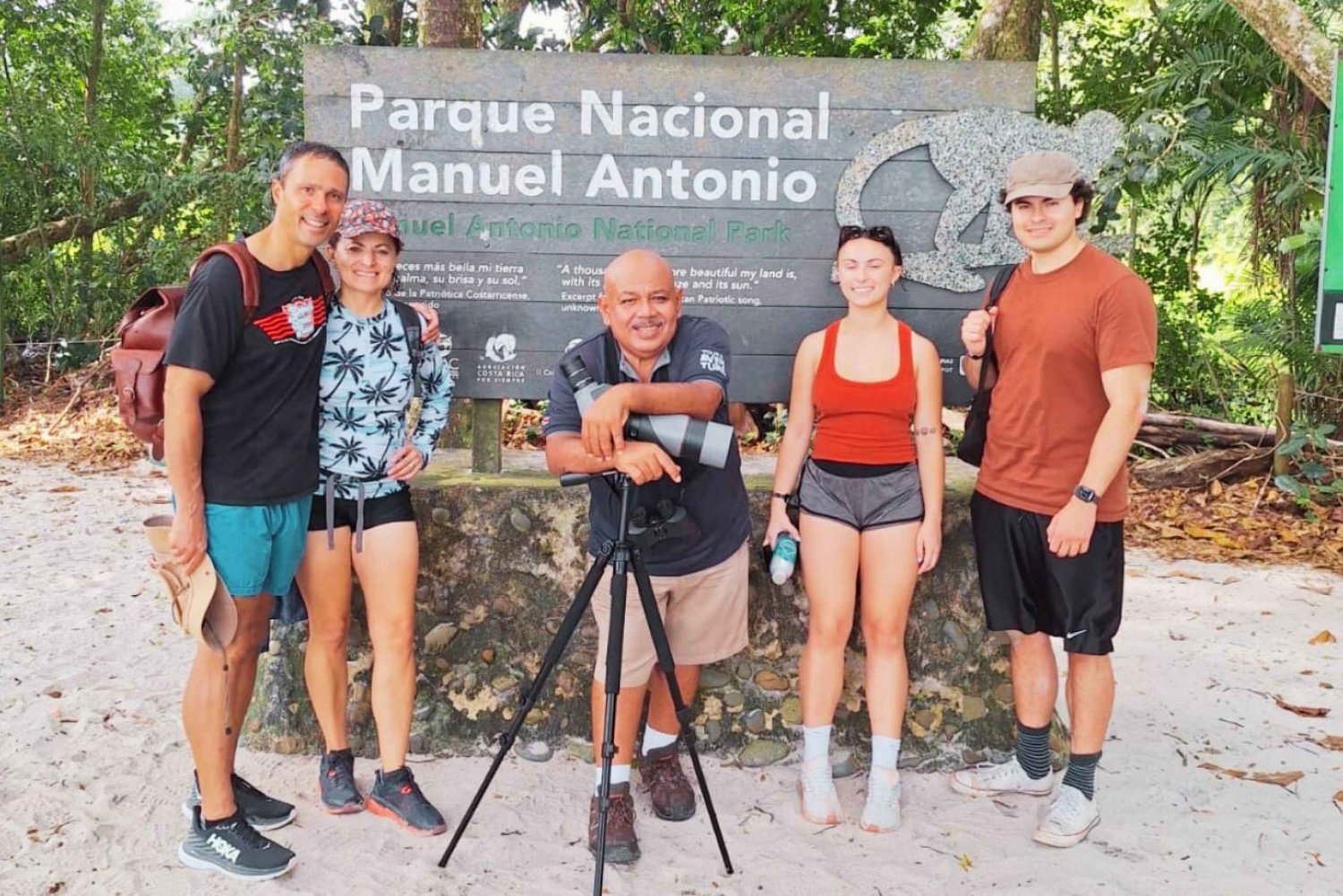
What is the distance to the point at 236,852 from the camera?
2.77 meters

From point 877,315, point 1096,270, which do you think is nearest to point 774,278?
point 877,315

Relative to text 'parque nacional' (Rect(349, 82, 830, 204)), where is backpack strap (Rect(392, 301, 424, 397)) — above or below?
below

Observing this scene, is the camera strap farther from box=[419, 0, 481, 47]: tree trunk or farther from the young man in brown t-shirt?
box=[419, 0, 481, 47]: tree trunk

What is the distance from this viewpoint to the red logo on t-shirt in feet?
8.71

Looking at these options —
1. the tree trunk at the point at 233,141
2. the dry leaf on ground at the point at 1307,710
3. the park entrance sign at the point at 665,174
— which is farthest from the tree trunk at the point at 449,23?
the tree trunk at the point at 233,141

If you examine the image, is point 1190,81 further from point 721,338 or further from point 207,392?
point 207,392

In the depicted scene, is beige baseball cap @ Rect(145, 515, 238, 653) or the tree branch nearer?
beige baseball cap @ Rect(145, 515, 238, 653)

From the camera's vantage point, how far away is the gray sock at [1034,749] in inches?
128

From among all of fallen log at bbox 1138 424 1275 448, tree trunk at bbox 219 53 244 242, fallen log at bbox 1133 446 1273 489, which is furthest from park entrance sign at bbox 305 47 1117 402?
tree trunk at bbox 219 53 244 242

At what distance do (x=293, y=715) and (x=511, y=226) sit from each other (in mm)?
1832

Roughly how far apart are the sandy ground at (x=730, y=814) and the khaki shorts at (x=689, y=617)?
543mm

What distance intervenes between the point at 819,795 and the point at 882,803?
187mm

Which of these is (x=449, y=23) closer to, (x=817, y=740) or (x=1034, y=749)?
(x=817, y=740)

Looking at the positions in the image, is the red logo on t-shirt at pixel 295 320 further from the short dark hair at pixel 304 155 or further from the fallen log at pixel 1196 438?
the fallen log at pixel 1196 438
